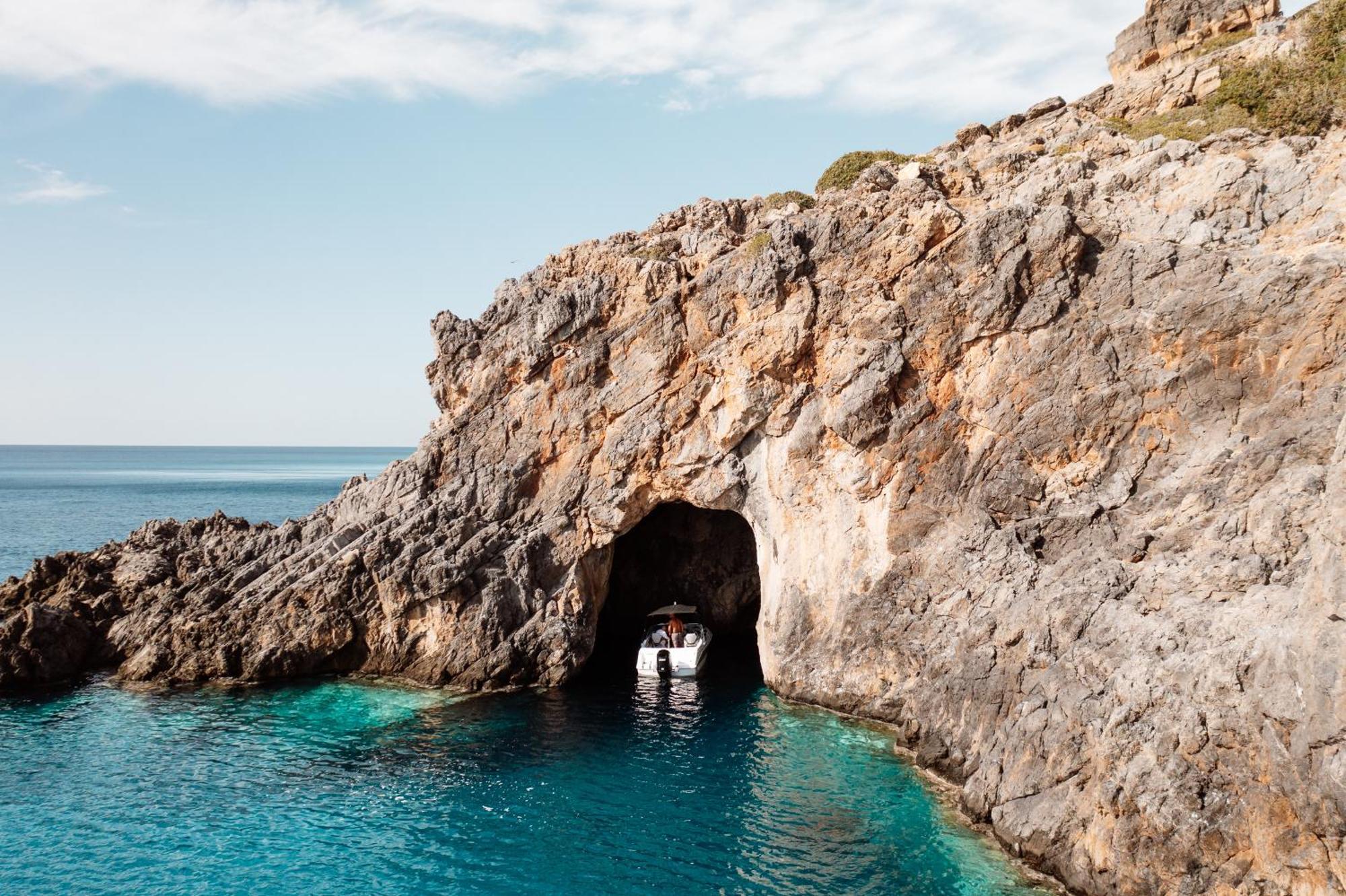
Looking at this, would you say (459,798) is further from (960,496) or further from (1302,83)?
(1302,83)

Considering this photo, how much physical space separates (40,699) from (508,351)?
2159cm

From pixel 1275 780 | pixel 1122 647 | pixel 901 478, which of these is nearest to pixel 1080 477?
pixel 901 478

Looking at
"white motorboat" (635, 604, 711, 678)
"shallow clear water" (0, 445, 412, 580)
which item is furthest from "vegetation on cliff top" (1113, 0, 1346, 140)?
"shallow clear water" (0, 445, 412, 580)

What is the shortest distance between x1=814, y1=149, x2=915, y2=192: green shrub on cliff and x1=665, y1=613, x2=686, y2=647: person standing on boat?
21504 mm

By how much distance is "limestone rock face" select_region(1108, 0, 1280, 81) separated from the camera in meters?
39.1

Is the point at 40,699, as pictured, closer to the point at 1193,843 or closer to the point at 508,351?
the point at 508,351

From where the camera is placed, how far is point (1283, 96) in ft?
101

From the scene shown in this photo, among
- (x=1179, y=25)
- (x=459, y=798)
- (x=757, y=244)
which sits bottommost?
(x=459, y=798)

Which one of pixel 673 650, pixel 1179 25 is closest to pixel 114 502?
pixel 673 650

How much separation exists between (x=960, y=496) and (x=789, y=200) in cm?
1819

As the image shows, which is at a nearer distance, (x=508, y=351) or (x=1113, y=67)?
(x=508, y=351)

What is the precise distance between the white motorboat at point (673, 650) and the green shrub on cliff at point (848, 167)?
2159 centimetres

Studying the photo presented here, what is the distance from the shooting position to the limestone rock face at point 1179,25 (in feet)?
128

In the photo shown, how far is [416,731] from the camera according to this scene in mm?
28906
